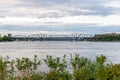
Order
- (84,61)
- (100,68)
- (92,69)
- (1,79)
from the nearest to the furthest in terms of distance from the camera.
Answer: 1. (100,68)
2. (1,79)
3. (92,69)
4. (84,61)

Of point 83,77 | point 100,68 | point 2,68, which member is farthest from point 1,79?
point 100,68

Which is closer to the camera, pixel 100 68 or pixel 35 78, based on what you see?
pixel 100 68

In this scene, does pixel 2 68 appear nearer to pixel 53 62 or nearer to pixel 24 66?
pixel 24 66

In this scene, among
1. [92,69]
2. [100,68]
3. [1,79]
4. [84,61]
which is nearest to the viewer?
[100,68]

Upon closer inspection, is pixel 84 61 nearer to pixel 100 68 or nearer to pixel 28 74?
pixel 28 74

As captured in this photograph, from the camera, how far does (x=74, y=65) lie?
20.7 metres

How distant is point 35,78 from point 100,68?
502 centimetres

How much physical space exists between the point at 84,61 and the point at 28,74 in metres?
3.32

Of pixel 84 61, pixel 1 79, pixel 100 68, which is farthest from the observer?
pixel 84 61

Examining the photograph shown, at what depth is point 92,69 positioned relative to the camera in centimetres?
1950

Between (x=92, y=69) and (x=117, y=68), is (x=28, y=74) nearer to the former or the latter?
(x=92, y=69)

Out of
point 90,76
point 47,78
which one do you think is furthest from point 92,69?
point 47,78

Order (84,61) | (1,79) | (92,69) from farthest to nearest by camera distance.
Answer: (84,61), (92,69), (1,79)

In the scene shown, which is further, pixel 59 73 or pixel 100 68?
pixel 59 73
